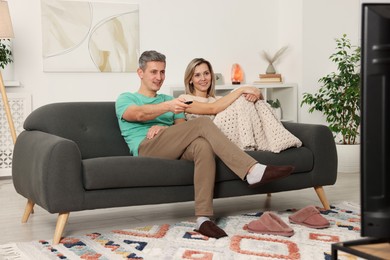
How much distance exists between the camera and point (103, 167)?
9.97 ft

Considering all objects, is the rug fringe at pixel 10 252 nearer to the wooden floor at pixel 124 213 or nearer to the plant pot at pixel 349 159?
the wooden floor at pixel 124 213

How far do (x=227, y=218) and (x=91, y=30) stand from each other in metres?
2.56

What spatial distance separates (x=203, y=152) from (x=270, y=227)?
0.55m

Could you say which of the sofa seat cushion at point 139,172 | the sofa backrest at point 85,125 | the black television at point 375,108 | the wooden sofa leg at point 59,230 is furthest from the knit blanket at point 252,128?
the black television at point 375,108

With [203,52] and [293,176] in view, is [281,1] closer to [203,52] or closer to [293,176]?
[203,52]

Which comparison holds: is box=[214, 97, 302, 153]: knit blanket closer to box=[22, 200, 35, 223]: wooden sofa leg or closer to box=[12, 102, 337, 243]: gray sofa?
box=[12, 102, 337, 243]: gray sofa

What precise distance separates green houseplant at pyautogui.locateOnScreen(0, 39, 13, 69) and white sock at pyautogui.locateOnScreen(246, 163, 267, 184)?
2609 mm

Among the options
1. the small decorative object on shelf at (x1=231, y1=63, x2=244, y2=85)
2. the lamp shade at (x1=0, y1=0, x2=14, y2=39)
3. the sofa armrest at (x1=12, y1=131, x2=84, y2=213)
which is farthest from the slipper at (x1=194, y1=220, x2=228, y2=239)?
the small decorative object on shelf at (x1=231, y1=63, x2=244, y2=85)

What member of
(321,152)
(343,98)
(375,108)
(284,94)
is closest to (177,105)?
(321,152)

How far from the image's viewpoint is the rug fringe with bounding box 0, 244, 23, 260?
271cm

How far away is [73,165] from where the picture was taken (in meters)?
2.97

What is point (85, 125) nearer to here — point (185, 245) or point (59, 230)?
point (59, 230)

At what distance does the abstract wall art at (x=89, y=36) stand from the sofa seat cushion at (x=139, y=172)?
2306mm

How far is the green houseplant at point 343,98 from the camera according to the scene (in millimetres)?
5457
